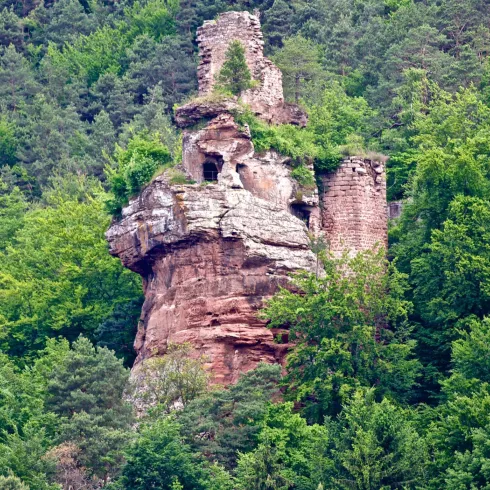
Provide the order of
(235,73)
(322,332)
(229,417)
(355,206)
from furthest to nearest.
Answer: (235,73) → (355,206) → (322,332) → (229,417)

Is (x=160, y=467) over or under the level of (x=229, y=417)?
under

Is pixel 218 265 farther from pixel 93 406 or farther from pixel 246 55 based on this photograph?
pixel 246 55

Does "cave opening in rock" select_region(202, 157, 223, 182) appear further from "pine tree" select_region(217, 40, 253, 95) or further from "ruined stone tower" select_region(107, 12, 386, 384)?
"pine tree" select_region(217, 40, 253, 95)

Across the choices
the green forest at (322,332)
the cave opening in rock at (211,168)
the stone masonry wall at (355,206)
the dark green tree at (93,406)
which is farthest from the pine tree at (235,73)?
the dark green tree at (93,406)

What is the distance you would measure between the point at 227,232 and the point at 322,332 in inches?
140

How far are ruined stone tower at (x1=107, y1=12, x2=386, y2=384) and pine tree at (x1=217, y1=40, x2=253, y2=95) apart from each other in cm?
33

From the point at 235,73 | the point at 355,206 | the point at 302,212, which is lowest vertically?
the point at 302,212

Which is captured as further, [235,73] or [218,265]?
[235,73]

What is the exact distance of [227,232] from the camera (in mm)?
43594

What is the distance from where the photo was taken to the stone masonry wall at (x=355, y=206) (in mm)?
46625

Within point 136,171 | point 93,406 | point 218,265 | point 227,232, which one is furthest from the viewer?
point 136,171

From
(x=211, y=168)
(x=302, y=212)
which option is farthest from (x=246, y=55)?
(x=302, y=212)

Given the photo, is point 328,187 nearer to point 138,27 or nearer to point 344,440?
point 344,440

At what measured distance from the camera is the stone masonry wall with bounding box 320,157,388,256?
1836 inches
